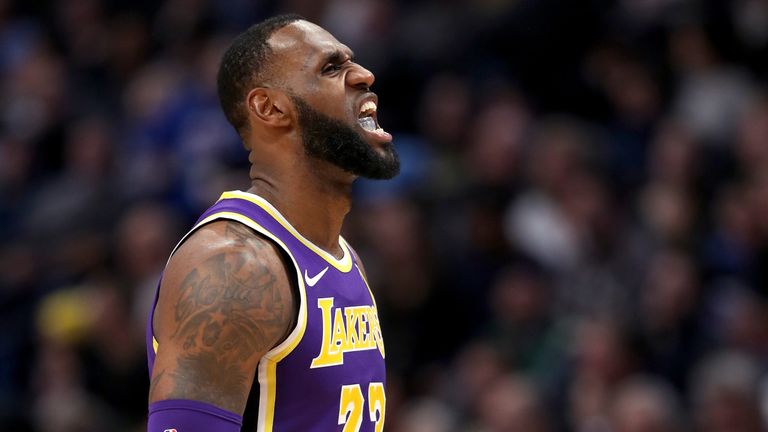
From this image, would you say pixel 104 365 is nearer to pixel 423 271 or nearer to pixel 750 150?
pixel 423 271

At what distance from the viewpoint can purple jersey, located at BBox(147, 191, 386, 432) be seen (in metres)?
3.87

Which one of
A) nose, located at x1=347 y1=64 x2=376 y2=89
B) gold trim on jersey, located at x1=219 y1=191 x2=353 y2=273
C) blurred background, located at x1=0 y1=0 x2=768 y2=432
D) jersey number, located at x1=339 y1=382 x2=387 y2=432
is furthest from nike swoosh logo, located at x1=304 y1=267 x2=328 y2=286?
blurred background, located at x1=0 y1=0 x2=768 y2=432

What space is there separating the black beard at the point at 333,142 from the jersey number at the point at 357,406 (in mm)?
679

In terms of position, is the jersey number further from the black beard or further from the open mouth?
the open mouth

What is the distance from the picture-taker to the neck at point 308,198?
4.21 metres

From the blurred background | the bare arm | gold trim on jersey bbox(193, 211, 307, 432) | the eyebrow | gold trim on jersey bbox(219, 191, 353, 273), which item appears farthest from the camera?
the blurred background

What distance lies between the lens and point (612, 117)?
1000 centimetres

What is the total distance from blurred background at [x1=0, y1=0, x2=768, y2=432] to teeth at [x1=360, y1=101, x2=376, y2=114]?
371 cm

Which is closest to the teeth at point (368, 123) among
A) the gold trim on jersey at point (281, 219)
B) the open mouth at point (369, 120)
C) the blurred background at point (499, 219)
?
the open mouth at point (369, 120)

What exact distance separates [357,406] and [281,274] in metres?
0.50

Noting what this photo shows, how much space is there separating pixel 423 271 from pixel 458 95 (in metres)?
1.88

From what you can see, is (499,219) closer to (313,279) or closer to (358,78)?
(358,78)

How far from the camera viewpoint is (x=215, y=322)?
3.67 m

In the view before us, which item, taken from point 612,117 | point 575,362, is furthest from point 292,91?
point 612,117
